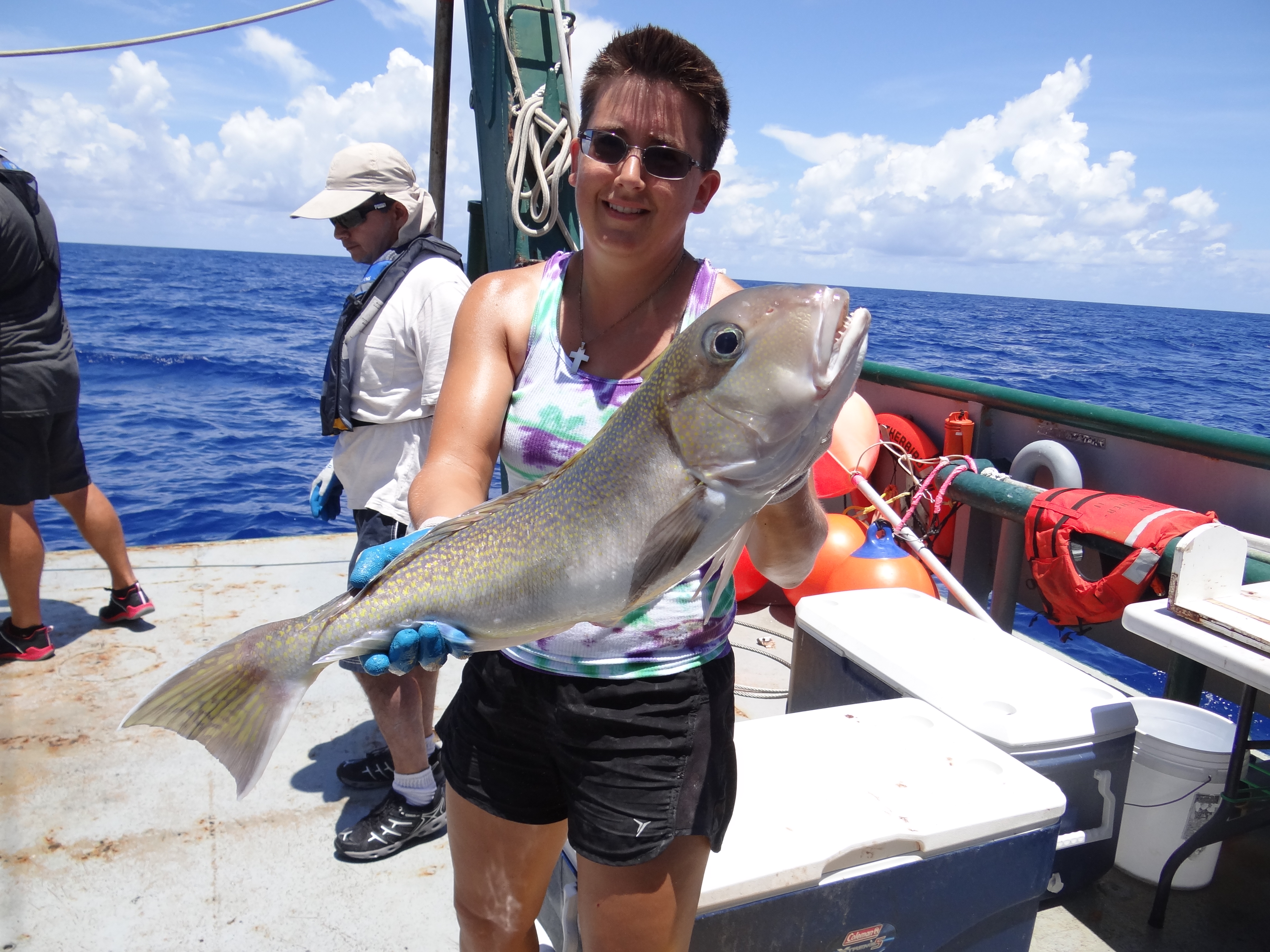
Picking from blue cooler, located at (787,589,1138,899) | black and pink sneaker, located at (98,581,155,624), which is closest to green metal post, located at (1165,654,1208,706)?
blue cooler, located at (787,589,1138,899)

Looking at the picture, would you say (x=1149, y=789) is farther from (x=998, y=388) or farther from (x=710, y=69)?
(x=998, y=388)

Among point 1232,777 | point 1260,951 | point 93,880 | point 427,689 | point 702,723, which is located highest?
point 702,723

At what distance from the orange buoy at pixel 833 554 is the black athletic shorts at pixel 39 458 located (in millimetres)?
4167

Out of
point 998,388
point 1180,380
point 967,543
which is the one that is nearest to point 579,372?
point 967,543

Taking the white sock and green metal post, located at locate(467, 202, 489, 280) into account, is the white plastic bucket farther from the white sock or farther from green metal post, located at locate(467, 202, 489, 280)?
green metal post, located at locate(467, 202, 489, 280)

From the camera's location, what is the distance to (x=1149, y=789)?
3.02 m

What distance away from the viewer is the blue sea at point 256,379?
38.4 ft

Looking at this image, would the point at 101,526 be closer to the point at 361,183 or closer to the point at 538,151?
the point at 361,183

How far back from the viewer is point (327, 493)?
3.55m

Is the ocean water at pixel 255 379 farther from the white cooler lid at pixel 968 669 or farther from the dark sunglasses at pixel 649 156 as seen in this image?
the dark sunglasses at pixel 649 156

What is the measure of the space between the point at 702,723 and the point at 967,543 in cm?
442

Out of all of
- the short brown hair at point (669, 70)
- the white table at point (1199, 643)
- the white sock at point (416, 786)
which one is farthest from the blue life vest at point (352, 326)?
the white table at point (1199, 643)

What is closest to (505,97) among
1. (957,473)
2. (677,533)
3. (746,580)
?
(746,580)

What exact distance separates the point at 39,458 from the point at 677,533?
434 centimetres
